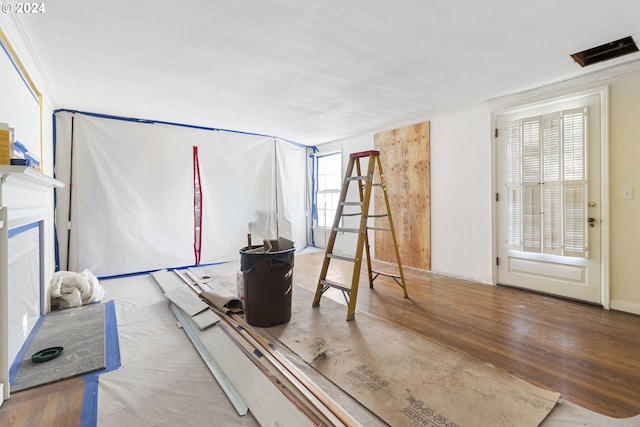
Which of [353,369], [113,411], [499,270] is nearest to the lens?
[113,411]

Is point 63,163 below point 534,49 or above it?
below

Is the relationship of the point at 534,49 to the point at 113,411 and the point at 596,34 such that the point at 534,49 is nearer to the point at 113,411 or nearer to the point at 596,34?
the point at 596,34

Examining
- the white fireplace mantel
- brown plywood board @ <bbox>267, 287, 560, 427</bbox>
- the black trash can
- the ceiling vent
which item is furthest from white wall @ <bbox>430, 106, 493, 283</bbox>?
the white fireplace mantel

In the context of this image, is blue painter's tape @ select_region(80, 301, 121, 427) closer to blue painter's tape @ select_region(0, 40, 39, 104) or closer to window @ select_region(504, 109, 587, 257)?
blue painter's tape @ select_region(0, 40, 39, 104)

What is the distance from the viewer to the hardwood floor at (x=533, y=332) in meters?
1.84

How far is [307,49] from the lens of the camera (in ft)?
8.32

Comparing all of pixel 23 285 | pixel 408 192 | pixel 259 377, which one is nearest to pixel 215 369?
pixel 259 377

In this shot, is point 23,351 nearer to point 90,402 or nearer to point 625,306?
point 90,402

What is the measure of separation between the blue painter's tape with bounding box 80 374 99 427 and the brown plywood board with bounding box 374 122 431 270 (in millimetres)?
4217

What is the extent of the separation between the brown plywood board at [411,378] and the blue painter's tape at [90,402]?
1215 mm

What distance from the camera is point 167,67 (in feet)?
9.42

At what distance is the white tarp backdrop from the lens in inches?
164

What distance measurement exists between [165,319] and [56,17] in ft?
8.55

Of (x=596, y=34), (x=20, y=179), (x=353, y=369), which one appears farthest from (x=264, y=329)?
(x=596, y=34)
